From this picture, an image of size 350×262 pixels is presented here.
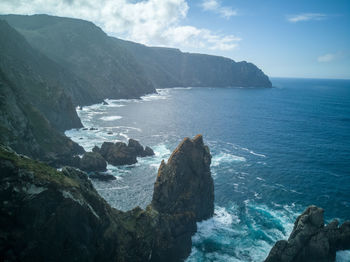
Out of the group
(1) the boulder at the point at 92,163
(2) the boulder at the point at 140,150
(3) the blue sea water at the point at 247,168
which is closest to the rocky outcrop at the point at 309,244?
(3) the blue sea water at the point at 247,168

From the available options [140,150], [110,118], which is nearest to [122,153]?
[140,150]

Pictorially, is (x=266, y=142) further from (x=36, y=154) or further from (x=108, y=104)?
(x=108, y=104)

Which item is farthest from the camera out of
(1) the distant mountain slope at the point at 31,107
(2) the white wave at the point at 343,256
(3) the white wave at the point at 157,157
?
(3) the white wave at the point at 157,157

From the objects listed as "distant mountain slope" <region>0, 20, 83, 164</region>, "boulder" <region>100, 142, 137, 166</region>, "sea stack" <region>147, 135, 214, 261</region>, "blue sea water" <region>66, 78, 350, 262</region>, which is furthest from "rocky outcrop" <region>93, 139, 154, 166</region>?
"sea stack" <region>147, 135, 214, 261</region>

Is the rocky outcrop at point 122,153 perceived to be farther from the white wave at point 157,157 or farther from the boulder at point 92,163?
the boulder at point 92,163

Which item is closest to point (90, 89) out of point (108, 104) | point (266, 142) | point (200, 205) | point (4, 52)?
point (108, 104)

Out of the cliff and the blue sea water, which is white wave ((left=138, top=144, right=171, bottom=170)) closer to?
the blue sea water

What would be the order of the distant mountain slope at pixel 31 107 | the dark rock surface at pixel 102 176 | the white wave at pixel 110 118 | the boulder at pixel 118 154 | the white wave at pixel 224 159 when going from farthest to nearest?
the white wave at pixel 110 118 → the white wave at pixel 224 159 → the boulder at pixel 118 154 → the dark rock surface at pixel 102 176 → the distant mountain slope at pixel 31 107

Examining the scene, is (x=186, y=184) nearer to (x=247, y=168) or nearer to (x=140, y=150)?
(x=247, y=168)
